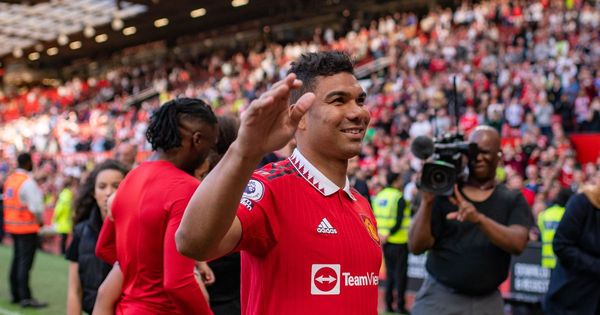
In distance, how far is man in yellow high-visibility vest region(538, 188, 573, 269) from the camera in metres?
8.48

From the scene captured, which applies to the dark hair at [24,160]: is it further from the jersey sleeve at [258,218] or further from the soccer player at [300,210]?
the jersey sleeve at [258,218]

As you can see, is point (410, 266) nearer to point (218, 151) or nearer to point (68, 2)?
point (218, 151)

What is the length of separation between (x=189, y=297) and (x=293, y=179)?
1.01 meters

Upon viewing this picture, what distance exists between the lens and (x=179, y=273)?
10.4 feet

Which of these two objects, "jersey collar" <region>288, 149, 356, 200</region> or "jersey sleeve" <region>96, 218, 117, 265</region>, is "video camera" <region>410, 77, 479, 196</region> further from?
"jersey collar" <region>288, 149, 356, 200</region>

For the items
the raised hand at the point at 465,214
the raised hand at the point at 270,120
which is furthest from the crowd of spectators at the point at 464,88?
the raised hand at the point at 270,120

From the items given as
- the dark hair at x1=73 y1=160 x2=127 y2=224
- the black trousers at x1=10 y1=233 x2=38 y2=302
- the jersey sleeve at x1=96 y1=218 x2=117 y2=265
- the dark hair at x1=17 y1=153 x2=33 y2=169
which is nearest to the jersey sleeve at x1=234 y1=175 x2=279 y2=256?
the jersey sleeve at x1=96 y1=218 x2=117 y2=265

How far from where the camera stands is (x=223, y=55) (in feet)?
119

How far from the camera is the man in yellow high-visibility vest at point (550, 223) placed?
848cm

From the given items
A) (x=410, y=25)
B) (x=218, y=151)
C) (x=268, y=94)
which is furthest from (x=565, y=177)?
(x=410, y=25)

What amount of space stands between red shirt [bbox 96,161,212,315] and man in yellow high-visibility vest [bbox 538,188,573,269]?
6.03 metres

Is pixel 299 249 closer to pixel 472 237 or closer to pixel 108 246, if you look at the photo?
pixel 108 246

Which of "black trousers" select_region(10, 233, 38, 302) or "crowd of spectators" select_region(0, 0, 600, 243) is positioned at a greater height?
"crowd of spectators" select_region(0, 0, 600, 243)

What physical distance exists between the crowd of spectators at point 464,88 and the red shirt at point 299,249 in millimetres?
4761
